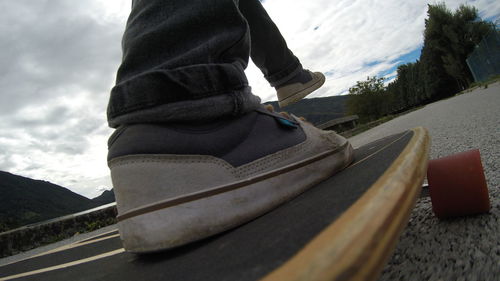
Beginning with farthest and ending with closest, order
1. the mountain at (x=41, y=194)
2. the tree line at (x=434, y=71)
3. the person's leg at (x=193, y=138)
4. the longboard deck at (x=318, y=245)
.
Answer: the mountain at (x=41, y=194) < the tree line at (x=434, y=71) < the person's leg at (x=193, y=138) < the longboard deck at (x=318, y=245)

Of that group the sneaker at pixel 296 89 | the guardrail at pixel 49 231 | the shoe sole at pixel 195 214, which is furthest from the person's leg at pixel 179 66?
the guardrail at pixel 49 231

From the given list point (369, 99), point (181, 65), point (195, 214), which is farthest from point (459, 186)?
point (369, 99)

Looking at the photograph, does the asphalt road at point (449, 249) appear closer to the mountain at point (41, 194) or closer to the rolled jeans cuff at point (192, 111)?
the rolled jeans cuff at point (192, 111)

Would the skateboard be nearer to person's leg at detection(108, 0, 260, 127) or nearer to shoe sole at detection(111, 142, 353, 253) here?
shoe sole at detection(111, 142, 353, 253)

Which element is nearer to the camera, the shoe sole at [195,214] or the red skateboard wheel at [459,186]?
the shoe sole at [195,214]

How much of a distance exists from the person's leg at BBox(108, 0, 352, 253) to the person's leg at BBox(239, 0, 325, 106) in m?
0.54

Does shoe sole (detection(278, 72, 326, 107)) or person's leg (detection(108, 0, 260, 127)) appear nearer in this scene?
person's leg (detection(108, 0, 260, 127))

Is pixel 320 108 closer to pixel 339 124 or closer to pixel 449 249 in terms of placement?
pixel 339 124

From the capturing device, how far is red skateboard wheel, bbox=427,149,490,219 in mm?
673

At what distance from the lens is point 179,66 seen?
722 mm

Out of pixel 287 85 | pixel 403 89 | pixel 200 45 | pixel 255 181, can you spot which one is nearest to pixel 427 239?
pixel 255 181

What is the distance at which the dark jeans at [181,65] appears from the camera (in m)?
0.68

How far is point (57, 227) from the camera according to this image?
4035 mm

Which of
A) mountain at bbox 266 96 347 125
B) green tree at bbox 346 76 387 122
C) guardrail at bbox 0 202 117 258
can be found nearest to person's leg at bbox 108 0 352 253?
guardrail at bbox 0 202 117 258
